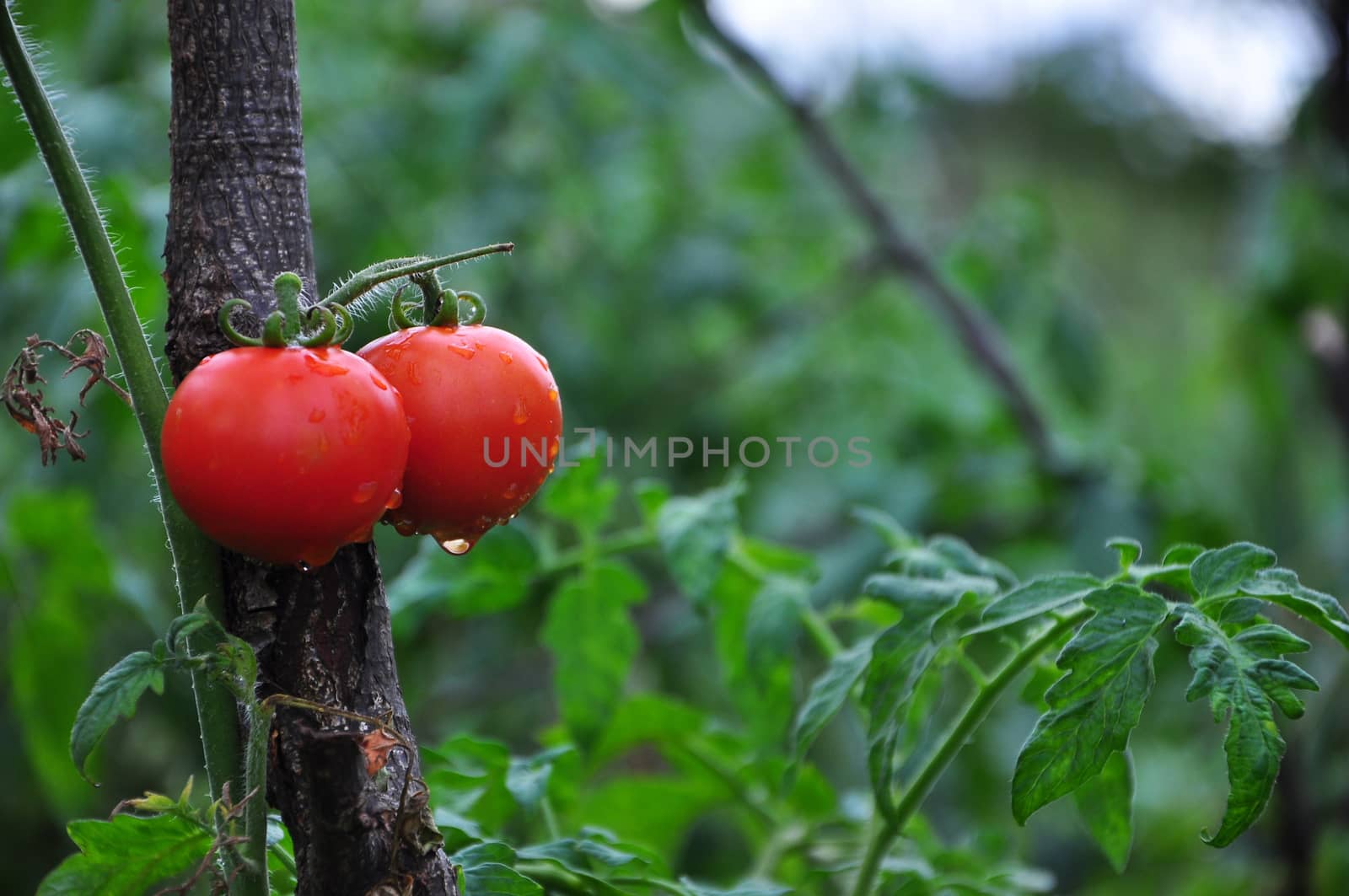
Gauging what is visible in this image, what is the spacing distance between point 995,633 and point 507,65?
4.22ft

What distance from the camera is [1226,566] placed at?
1.75ft

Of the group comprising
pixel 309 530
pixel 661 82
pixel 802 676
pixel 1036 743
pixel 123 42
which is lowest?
pixel 802 676

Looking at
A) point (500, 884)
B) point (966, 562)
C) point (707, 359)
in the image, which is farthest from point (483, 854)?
point (707, 359)

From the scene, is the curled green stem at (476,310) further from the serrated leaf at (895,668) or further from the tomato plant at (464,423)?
the serrated leaf at (895,668)

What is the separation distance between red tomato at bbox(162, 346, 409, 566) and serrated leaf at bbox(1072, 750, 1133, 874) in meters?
0.46

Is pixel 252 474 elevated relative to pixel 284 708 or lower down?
elevated

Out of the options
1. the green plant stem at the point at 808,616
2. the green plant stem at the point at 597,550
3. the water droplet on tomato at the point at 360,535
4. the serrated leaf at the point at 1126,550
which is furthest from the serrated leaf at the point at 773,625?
the water droplet on tomato at the point at 360,535

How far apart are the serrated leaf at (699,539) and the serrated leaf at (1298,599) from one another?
34 centimetres

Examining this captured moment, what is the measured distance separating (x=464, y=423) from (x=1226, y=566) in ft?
1.21

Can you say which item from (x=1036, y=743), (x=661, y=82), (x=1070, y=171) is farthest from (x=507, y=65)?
(x=1070, y=171)

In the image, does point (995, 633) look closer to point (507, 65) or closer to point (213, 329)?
point (213, 329)

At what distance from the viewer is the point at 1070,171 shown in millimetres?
4309

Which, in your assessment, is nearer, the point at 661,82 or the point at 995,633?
the point at 995,633

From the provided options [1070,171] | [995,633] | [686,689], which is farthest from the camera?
[1070,171]
